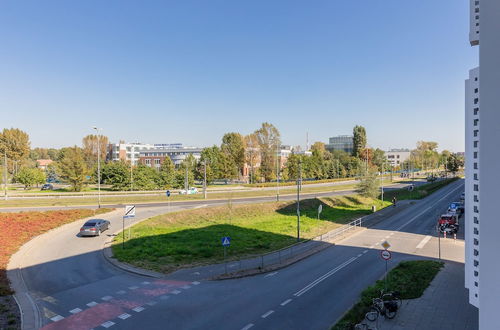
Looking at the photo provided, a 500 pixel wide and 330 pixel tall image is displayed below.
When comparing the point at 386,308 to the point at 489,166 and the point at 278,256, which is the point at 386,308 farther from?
the point at 278,256

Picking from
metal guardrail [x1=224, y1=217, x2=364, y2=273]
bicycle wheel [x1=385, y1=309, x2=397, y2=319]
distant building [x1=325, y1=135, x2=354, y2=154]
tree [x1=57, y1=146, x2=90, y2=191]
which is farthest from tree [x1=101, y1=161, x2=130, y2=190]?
distant building [x1=325, y1=135, x2=354, y2=154]

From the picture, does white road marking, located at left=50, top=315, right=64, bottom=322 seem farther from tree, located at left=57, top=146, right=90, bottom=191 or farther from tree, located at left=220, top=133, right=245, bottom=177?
tree, located at left=220, top=133, right=245, bottom=177

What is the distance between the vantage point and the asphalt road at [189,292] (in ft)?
39.4

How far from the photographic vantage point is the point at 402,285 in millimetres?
15609

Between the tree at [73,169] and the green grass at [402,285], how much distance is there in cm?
5912

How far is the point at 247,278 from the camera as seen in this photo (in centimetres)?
1705

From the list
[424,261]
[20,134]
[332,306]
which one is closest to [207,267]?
[332,306]

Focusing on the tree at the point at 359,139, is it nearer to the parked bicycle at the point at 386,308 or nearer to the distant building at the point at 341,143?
the distant building at the point at 341,143

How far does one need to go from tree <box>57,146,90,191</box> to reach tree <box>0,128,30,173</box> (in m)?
29.5

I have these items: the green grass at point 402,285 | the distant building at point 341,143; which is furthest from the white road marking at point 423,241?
the distant building at point 341,143

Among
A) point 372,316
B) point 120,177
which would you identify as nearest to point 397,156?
point 120,177

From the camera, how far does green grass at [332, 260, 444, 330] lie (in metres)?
12.0

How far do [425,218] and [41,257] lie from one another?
40296 millimetres

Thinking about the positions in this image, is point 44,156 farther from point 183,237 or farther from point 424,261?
point 424,261
